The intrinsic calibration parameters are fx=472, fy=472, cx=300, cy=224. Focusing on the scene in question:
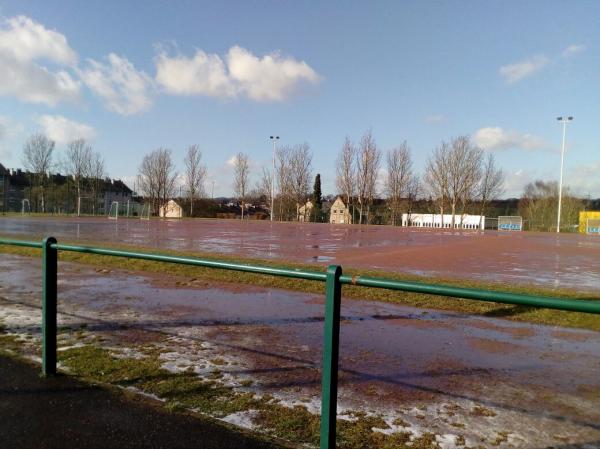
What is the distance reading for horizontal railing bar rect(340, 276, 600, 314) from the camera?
2.02 metres

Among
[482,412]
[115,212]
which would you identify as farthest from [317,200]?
[482,412]

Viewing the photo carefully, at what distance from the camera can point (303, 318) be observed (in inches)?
261

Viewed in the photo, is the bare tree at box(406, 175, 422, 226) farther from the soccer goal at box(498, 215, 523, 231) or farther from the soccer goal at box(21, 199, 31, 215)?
the soccer goal at box(21, 199, 31, 215)

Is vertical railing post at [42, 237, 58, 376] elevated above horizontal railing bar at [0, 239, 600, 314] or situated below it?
below

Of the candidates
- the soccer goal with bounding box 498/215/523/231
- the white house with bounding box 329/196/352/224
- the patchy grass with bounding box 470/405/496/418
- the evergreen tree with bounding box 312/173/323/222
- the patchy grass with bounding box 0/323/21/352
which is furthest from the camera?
the white house with bounding box 329/196/352/224

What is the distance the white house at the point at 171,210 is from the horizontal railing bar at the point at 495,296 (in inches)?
3501

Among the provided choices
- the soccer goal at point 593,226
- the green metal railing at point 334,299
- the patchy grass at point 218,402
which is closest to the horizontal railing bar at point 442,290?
the green metal railing at point 334,299

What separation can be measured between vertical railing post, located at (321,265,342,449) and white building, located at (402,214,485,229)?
77678 mm

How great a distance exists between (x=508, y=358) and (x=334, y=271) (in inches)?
132

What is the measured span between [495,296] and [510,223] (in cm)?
7785

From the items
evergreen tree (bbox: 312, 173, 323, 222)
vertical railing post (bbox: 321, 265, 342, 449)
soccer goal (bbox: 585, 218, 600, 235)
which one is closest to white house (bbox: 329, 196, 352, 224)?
evergreen tree (bbox: 312, 173, 323, 222)

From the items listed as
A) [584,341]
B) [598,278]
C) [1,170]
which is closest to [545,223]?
[598,278]

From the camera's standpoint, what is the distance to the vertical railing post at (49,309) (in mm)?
3941

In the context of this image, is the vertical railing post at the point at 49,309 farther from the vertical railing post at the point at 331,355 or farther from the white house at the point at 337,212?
the white house at the point at 337,212
